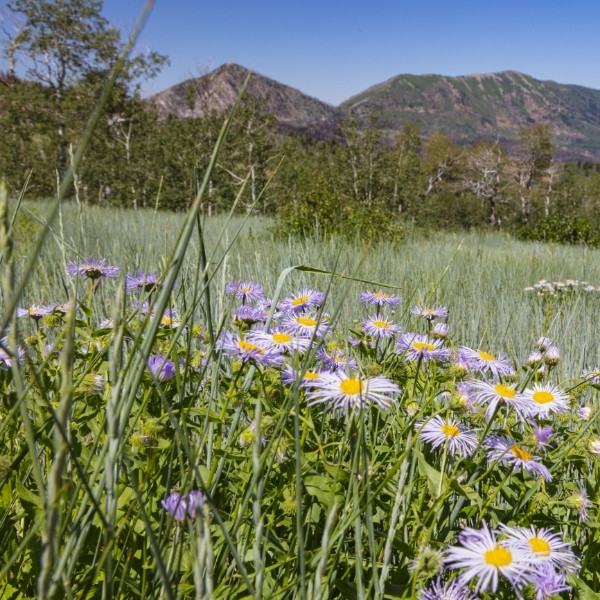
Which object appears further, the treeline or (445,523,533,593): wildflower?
the treeline

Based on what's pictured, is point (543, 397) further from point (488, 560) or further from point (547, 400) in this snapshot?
point (488, 560)

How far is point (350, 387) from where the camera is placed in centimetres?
66

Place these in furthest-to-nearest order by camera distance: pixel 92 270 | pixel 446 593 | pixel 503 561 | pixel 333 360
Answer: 1. pixel 92 270
2. pixel 333 360
3. pixel 446 593
4. pixel 503 561

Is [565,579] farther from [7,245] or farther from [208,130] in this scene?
[208,130]

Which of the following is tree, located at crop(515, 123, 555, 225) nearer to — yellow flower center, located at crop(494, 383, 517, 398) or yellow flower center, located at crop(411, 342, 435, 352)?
yellow flower center, located at crop(411, 342, 435, 352)

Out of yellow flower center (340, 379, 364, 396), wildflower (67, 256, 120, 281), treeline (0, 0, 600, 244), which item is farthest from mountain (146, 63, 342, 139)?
yellow flower center (340, 379, 364, 396)

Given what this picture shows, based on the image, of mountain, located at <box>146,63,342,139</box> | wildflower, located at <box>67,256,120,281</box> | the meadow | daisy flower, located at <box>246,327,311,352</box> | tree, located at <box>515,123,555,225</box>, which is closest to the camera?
the meadow

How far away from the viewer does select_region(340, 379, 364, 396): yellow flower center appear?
652 mm

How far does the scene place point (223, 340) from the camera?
0.86 metres

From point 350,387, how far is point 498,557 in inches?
9.9

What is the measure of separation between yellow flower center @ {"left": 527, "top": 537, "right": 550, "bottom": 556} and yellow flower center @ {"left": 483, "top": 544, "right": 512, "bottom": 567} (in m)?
0.08

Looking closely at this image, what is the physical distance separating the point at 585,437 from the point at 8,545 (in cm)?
95

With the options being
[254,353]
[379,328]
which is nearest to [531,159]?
[379,328]

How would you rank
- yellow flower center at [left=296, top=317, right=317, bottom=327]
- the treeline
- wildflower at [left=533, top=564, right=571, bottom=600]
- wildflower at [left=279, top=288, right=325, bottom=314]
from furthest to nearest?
1. the treeline
2. wildflower at [left=279, top=288, right=325, bottom=314]
3. yellow flower center at [left=296, top=317, right=317, bottom=327]
4. wildflower at [left=533, top=564, right=571, bottom=600]
